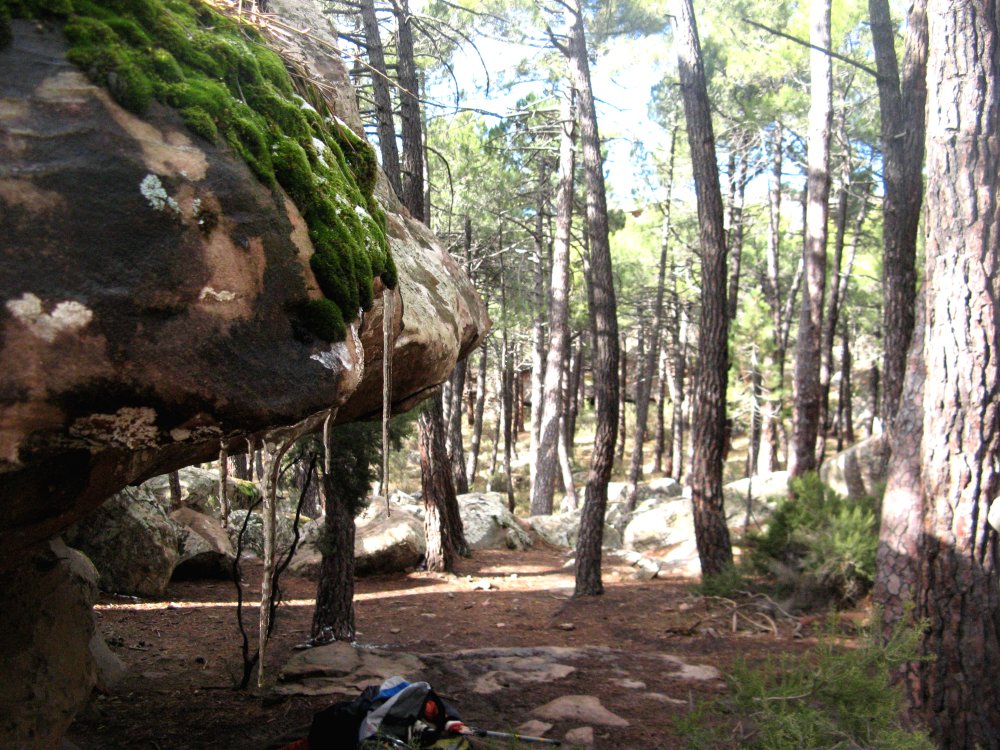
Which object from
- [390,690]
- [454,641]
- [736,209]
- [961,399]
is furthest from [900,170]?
[736,209]

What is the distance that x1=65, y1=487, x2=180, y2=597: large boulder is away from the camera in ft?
25.9

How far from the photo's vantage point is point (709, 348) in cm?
883

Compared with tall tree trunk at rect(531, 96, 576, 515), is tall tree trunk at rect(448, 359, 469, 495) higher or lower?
lower

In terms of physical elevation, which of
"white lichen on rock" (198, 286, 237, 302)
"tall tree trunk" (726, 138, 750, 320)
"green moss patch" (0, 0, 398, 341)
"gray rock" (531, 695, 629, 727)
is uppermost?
"tall tree trunk" (726, 138, 750, 320)

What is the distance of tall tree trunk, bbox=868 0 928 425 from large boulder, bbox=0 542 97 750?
859cm

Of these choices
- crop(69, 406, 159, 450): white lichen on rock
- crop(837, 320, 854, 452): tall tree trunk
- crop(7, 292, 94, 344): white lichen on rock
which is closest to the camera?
crop(7, 292, 94, 344): white lichen on rock

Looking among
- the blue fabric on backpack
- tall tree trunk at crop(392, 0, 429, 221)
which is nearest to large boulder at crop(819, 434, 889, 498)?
tall tree trunk at crop(392, 0, 429, 221)

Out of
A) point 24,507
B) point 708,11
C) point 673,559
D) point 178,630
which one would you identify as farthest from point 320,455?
point 708,11

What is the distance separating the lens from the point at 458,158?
1739cm

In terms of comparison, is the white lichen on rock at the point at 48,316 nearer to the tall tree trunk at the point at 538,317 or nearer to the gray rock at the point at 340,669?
the gray rock at the point at 340,669

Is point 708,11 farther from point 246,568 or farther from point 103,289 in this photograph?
point 103,289

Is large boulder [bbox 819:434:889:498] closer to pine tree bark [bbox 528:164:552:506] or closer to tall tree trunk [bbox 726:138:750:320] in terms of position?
tall tree trunk [bbox 726:138:750:320]

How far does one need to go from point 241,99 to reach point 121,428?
4.03 feet

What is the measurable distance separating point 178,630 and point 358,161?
549cm
